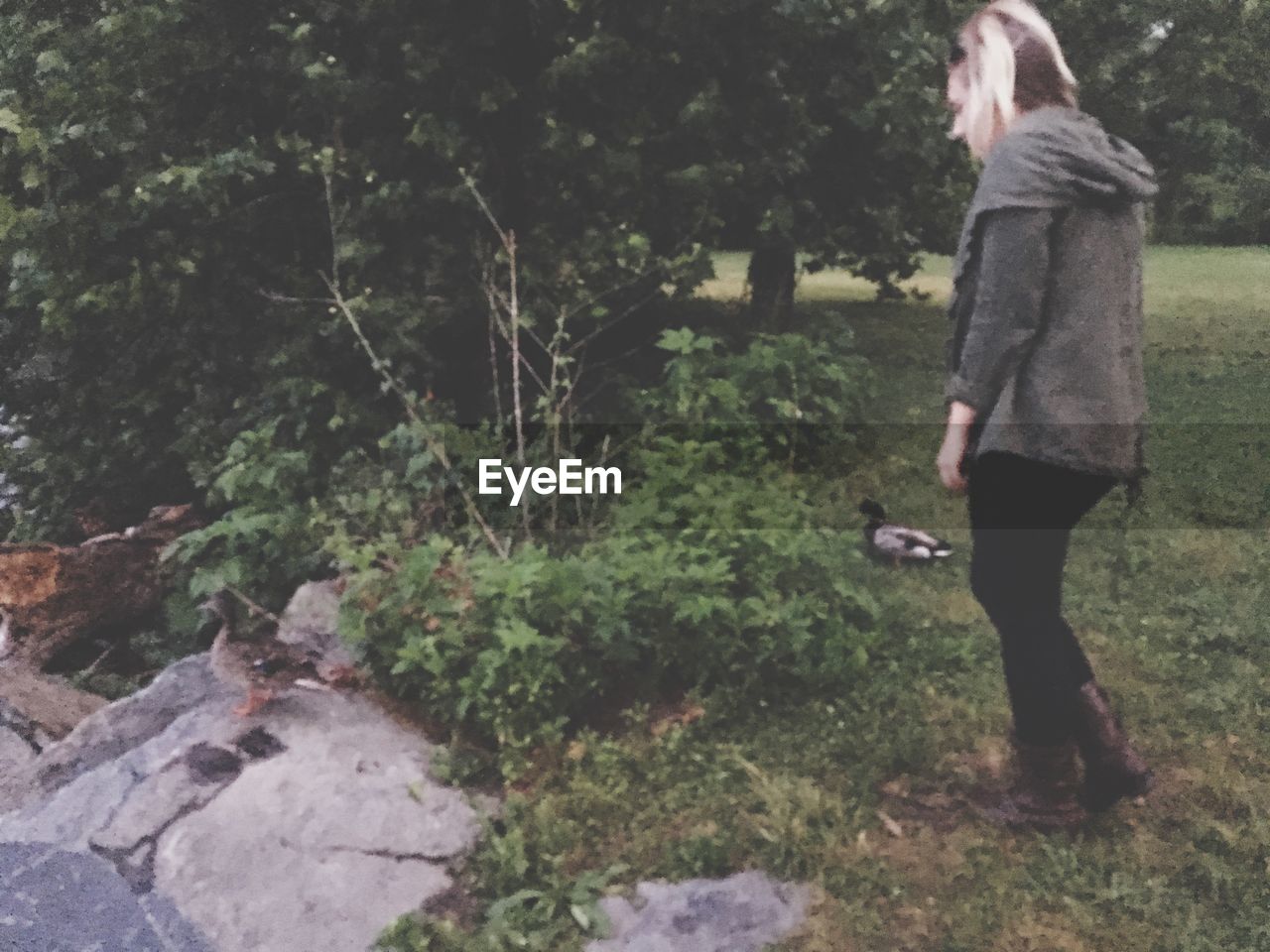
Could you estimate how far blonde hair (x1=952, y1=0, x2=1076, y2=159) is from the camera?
2375mm

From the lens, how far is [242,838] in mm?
2939

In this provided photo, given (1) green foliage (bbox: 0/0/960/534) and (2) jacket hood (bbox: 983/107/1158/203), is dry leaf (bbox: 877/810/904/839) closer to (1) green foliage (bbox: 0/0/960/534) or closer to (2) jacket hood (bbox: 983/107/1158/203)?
(2) jacket hood (bbox: 983/107/1158/203)

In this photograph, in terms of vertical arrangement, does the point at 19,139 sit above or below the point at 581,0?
below

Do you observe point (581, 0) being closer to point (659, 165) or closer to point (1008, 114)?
point (659, 165)

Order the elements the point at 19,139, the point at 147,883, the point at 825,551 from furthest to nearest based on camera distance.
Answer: the point at 19,139
the point at 825,551
the point at 147,883

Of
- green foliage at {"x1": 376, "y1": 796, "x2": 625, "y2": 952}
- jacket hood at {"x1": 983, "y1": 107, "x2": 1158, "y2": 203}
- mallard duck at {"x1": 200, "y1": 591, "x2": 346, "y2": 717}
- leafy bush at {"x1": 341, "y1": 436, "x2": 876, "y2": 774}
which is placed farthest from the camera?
mallard duck at {"x1": 200, "y1": 591, "x2": 346, "y2": 717}

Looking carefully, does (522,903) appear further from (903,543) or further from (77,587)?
(77,587)

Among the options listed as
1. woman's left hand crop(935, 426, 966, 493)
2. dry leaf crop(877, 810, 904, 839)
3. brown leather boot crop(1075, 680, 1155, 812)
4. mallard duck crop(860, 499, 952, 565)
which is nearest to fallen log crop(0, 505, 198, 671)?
mallard duck crop(860, 499, 952, 565)

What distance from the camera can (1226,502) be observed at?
316 centimetres

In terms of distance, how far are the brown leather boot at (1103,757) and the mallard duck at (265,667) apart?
7.12 feet

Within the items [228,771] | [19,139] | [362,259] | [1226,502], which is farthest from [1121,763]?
[19,139]

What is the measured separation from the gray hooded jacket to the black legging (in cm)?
7

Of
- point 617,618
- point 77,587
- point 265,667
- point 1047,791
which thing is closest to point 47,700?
point 77,587

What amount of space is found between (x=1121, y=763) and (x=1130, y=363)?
975mm
